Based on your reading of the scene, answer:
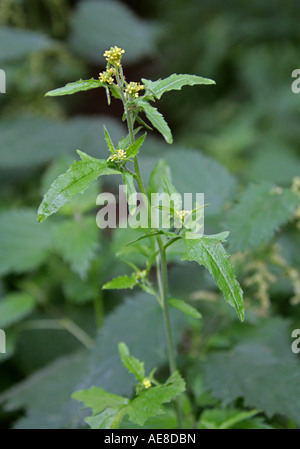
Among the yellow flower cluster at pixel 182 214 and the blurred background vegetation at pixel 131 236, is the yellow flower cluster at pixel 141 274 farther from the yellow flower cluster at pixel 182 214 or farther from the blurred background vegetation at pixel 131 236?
the blurred background vegetation at pixel 131 236

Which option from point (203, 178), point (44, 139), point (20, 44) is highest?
point (20, 44)

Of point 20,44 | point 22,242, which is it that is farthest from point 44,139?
point 22,242

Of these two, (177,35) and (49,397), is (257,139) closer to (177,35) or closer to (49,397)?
(177,35)

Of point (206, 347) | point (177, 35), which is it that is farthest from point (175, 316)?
point (177, 35)

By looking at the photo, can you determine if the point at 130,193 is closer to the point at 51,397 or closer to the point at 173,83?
the point at 173,83

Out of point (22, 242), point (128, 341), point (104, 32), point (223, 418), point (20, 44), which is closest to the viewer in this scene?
point (223, 418)
